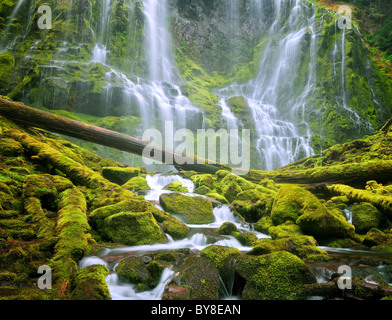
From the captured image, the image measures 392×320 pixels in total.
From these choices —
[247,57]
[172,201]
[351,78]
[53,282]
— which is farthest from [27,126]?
[247,57]

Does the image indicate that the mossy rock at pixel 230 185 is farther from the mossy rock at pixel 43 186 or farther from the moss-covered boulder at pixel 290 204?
the mossy rock at pixel 43 186

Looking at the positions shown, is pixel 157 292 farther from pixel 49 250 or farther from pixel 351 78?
pixel 351 78

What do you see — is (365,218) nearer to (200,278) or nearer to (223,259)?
(223,259)

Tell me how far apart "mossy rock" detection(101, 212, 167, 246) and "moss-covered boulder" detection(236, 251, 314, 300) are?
1.80 metres

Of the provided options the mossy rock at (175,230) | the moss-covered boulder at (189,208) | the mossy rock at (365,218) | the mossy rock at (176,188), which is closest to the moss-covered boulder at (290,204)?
the mossy rock at (365,218)

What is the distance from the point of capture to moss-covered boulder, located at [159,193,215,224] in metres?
5.86

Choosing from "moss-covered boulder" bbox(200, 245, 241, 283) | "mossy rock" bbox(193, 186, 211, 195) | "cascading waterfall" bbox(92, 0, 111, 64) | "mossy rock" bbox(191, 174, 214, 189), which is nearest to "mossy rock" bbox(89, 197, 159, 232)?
"moss-covered boulder" bbox(200, 245, 241, 283)

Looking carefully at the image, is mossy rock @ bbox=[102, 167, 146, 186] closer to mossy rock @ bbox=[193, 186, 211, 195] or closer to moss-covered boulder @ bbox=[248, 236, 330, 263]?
mossy rock @ bbox=[193, 186, 211, 195]

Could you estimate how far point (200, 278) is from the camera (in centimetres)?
285

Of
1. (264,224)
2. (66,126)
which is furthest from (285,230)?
(66,126)

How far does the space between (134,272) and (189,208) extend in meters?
3.15

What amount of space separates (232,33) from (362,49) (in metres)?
14.3

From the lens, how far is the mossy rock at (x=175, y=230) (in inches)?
181
